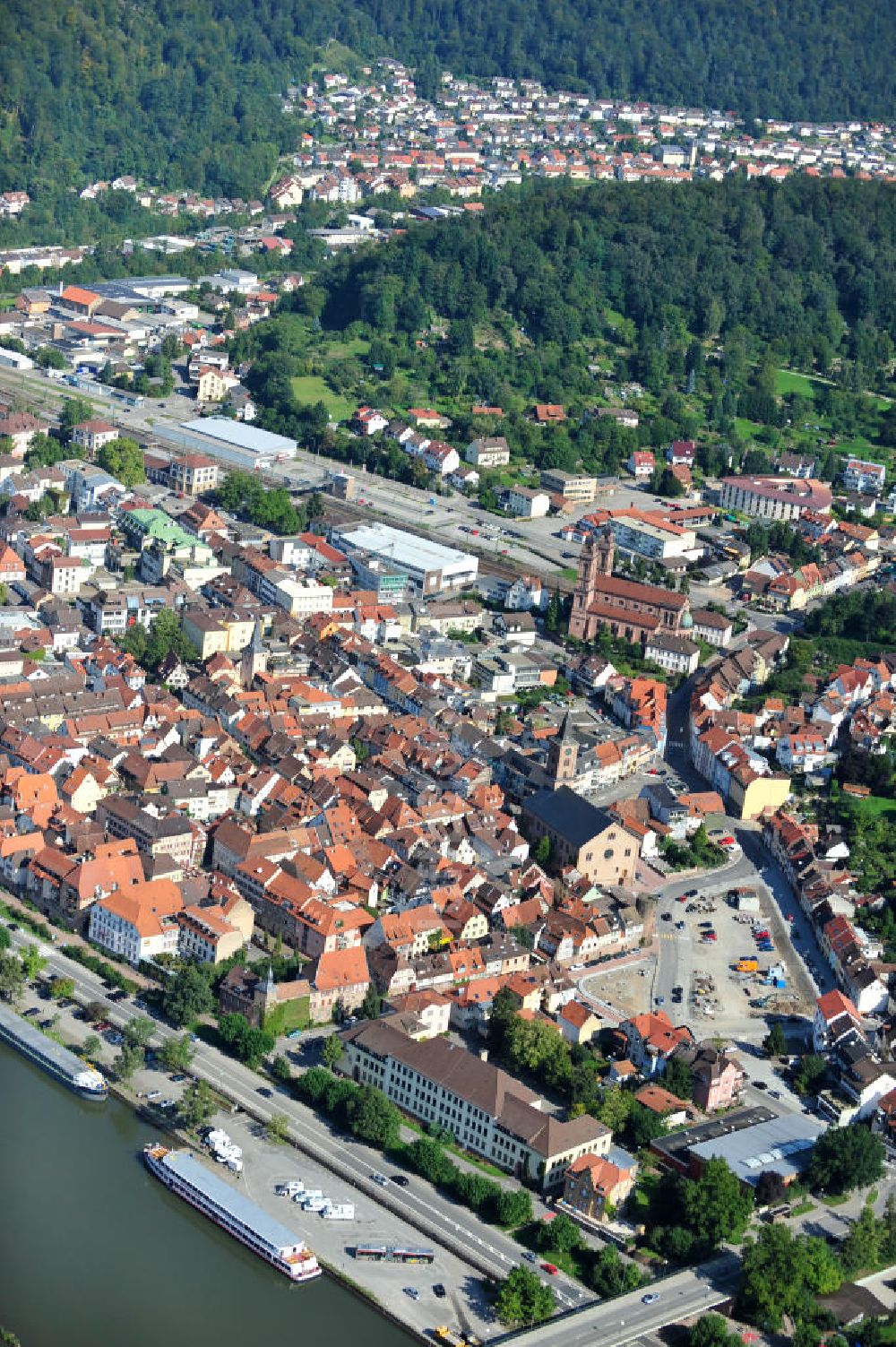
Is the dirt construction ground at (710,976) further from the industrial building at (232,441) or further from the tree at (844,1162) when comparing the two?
the industrial building at (232,441)

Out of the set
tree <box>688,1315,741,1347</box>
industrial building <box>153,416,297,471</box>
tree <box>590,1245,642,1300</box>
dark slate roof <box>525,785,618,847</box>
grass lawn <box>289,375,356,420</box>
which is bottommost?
grass lawn <box>289,375,356,420</box>

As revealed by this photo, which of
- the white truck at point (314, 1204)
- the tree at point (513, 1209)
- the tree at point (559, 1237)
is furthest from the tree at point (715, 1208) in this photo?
the white truck at point (314, 1204)

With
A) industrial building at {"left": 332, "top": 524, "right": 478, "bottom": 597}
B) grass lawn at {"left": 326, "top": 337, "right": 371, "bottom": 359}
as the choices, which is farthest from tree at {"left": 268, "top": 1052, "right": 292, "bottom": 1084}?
grass lawn at {"left": 326, "top": 337, "right": 371, "bottom": 359}

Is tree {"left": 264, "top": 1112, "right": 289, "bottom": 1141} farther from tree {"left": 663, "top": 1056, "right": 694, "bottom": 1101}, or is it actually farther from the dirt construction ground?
the dirt construction ground

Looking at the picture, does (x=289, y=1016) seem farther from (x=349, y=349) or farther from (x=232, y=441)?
(x=349, y=349)

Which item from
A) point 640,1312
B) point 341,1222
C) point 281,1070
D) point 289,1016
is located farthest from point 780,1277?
point 289,1016
